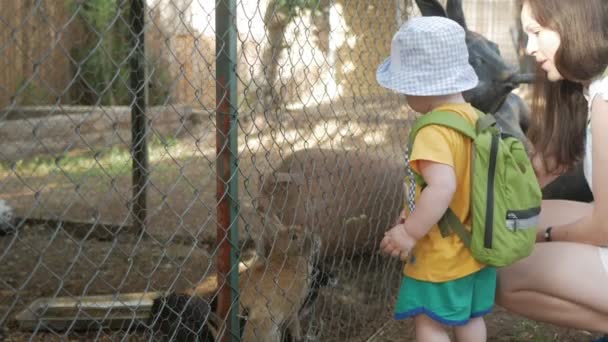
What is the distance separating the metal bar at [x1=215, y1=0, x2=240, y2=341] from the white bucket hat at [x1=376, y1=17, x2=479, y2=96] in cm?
48

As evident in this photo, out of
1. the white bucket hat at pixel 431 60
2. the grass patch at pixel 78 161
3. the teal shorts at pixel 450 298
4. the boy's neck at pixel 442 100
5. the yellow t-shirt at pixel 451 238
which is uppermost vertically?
the white bucket hat at pixel 431 60

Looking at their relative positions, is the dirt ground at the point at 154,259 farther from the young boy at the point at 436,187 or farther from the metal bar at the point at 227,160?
the young boy at the point at 436,187

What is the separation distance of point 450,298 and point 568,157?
0.78 m

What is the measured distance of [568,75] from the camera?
238cm

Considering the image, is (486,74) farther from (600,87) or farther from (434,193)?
(434,193)

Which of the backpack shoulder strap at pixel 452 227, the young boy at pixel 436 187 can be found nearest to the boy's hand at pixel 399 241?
the young boy at pixel 436 187

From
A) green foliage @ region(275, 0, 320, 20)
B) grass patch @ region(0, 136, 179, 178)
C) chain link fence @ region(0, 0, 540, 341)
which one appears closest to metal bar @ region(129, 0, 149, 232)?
chain link fence @ region(0, 0, 540, 341)

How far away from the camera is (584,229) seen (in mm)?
2422

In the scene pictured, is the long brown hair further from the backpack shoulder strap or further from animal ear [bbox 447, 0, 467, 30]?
animal ear [bbox 447, 0, 467, 30]

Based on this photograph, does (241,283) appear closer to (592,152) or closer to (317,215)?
(317,215)

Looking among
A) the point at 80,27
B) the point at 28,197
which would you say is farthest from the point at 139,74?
the point at 80,27

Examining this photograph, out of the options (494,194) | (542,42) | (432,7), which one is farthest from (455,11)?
(494,194)

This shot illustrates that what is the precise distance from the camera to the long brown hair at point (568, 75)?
2.25 metres

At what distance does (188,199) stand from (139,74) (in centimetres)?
124
